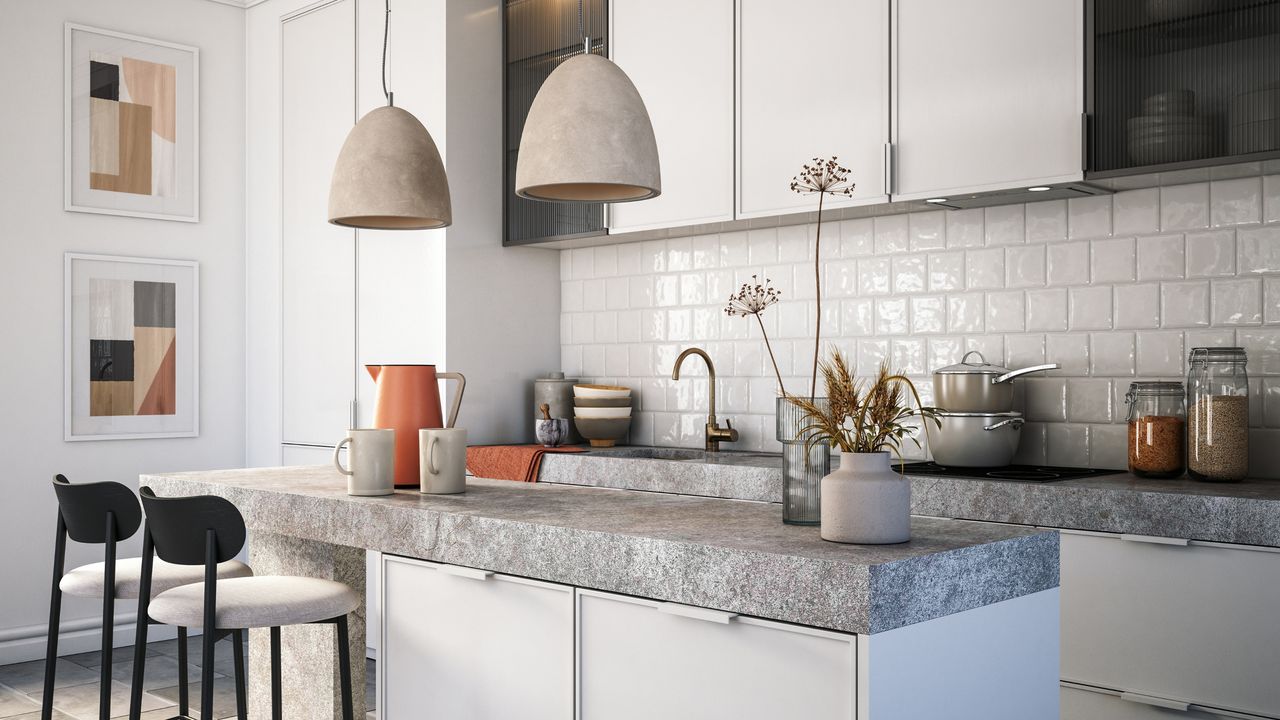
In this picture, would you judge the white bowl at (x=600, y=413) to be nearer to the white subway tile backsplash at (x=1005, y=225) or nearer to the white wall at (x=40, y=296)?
the white subway tile backsplash at (x=1005, y=225)

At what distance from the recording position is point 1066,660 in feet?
9.30

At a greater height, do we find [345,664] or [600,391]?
[600,391]

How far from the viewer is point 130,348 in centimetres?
526

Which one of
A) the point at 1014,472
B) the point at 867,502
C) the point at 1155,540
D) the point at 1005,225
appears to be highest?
the point at 1005,225

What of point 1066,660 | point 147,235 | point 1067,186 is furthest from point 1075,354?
point 147,235

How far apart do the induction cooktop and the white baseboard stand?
3566 millimetres

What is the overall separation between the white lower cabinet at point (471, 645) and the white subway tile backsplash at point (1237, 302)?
223 centimetres

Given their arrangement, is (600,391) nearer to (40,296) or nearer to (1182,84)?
(1182,84)

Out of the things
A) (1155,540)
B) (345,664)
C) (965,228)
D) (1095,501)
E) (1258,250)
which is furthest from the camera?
(965,228)

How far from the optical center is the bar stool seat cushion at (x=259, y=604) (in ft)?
7.50

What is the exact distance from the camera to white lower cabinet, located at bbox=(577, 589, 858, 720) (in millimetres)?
1579

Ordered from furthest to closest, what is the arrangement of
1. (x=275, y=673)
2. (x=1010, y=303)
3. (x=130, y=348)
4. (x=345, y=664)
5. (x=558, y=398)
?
1. (x=130, y=348)
2. (x=558, y=398)
3. (x=1010, y=303)
4. (x=345, y=664)
5. (x=275, y=673)

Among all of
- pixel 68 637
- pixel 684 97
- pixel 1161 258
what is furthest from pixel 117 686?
pixel 1161 258

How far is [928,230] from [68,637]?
412cm
